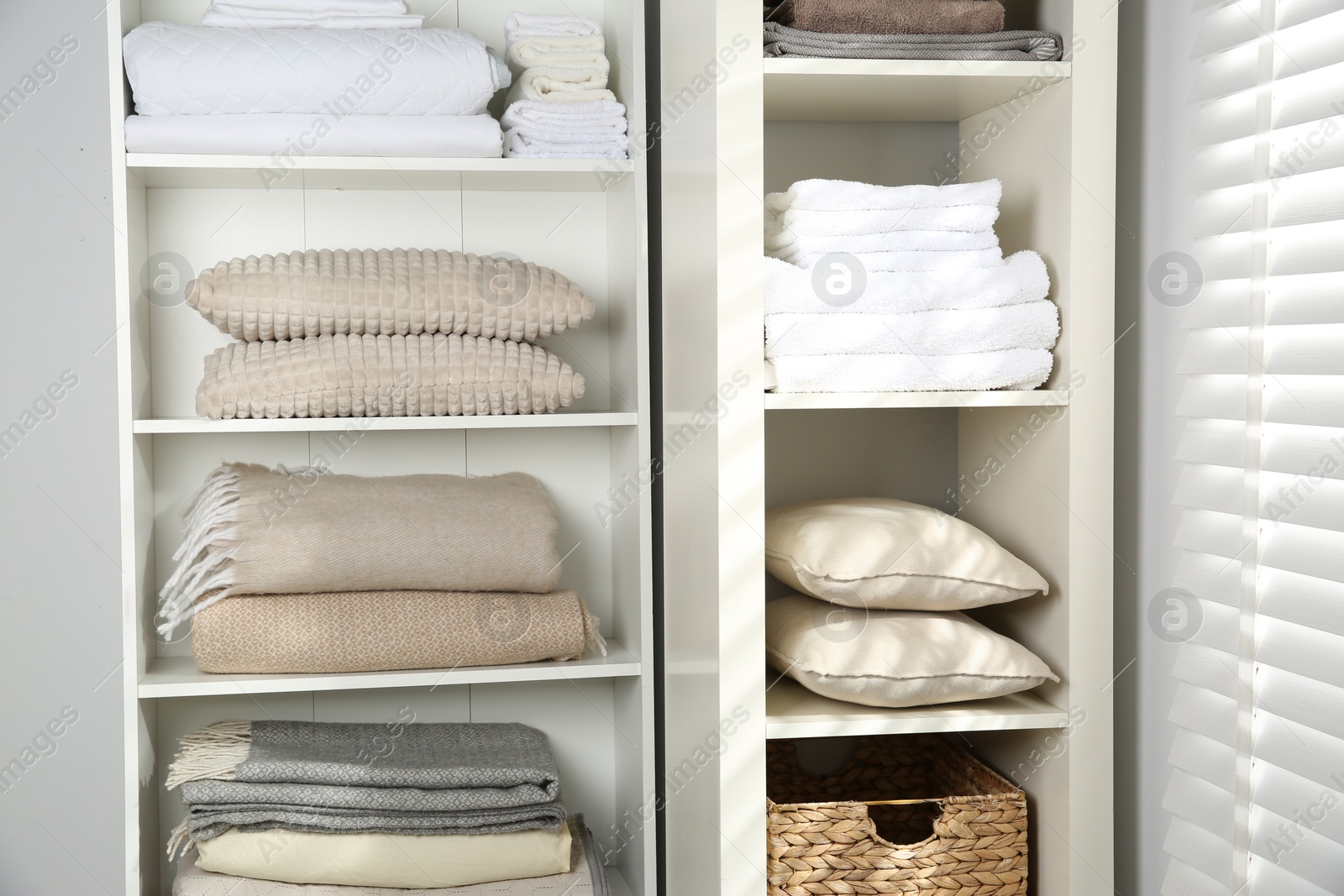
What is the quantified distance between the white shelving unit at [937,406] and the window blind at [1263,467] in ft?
0.33

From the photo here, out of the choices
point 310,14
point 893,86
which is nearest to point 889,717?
point 893,86

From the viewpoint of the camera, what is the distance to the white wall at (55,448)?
1677 mm

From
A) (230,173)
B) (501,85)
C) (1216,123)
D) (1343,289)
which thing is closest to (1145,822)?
(1343,289)

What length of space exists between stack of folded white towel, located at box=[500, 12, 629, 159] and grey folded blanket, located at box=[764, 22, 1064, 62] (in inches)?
18.9

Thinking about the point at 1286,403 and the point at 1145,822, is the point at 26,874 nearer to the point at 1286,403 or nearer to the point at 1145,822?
the point at 1145,822

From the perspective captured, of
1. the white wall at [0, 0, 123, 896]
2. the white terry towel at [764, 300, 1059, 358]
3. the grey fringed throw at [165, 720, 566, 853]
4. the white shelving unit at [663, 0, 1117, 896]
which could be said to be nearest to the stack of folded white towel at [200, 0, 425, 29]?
the white wall at [0, 0, 123, 896]

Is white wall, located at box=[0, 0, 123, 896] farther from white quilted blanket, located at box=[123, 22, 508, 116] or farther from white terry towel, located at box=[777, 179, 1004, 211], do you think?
white terry towel, located at box=[777, 179, 1004, 211]

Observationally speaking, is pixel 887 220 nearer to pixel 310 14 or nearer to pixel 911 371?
pixel 911 371

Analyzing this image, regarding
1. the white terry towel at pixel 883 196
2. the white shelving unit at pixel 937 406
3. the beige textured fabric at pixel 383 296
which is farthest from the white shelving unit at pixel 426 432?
the white terry towel at pixel 883 196

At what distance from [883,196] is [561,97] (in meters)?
0.64

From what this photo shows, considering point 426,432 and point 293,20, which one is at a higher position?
point 293,20

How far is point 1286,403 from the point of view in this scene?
983 millimetres

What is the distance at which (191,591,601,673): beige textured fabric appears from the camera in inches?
59.7

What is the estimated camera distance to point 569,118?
1626mm
